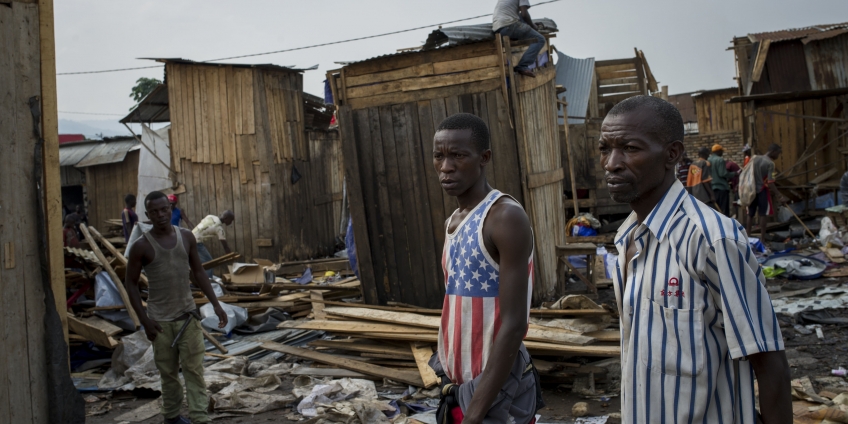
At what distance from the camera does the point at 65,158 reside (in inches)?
855

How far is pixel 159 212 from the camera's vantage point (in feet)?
17.6

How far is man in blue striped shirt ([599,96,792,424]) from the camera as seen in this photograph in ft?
5.57

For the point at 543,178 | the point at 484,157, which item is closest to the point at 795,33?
the point at 543,178

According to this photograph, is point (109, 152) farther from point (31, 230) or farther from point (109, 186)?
point (31, 230)

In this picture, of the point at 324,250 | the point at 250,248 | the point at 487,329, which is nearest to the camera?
the point at 487,329

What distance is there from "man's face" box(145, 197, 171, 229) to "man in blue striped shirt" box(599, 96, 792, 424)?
4278 millimetres

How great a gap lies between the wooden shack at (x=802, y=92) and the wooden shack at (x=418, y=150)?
8835 mm

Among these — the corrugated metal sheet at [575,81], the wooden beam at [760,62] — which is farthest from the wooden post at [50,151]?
the wooden beam at [760,62]

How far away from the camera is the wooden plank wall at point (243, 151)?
14.5 m

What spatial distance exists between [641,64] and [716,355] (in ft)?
60.9

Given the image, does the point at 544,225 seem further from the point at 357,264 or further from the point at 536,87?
the point at 357,264

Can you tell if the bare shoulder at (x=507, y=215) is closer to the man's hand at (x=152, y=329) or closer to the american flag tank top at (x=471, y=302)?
the american flag tank top at (x=471, y=302)

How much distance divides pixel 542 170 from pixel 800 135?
11.5m

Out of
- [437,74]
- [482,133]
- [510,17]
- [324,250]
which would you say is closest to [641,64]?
[324,250]
